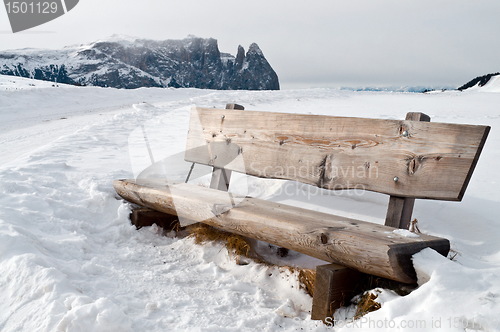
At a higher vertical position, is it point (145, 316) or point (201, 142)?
point (201, 142)

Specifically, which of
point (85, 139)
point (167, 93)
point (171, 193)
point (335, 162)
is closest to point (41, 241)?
point (171, 193)

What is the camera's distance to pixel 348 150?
9.75ft

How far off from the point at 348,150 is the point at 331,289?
3.65 feet

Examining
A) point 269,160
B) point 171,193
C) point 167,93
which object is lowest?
point 167,93

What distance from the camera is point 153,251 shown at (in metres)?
3.39

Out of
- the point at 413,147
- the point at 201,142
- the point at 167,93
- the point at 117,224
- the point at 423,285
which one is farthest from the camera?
the point at 167,93

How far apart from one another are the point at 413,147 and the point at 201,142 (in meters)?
2.18

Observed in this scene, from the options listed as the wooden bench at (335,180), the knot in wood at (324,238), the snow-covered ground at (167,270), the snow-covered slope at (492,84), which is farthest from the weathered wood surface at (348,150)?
the snow-covered slope at (492,84)

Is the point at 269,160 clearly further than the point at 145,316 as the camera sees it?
Yes

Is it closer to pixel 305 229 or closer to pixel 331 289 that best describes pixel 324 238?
pixel 305 229

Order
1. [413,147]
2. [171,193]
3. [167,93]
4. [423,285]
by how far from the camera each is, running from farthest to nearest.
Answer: [167,93] < [171,193] < [413,147] < [423,285]

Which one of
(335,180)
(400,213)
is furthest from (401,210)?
(335,180)

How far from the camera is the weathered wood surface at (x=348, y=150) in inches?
96.9

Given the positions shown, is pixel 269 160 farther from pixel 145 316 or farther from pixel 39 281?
pixel 39 281
